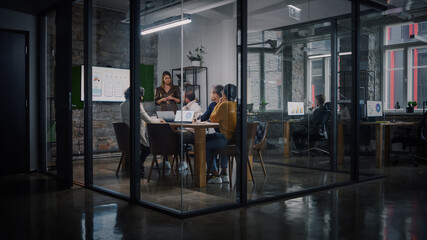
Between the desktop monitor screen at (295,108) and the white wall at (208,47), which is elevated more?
the white wall at (208,47)

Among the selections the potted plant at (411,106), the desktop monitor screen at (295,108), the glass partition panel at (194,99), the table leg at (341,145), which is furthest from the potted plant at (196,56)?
the potted plant at (411,106)

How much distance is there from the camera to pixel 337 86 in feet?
19.9

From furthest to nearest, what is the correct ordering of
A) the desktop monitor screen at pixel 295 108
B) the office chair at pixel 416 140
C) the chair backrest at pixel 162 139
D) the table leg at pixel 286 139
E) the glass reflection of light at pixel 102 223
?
1. the office chair at pixel 416 140
2. the desktop monitor screen at pixel 295 108
3. the table leg at pixel 286 139
4. the chair backrest at pixel 162 139
5. the glass reflection of light at pixel 102 223

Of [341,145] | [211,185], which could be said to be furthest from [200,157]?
[341,145]

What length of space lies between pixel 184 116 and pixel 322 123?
2.68 meters

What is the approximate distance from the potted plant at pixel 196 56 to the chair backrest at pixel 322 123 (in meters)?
2.38

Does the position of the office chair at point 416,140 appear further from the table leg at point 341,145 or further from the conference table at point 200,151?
the conference table at point 200,151

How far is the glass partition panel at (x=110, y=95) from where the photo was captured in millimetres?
4836

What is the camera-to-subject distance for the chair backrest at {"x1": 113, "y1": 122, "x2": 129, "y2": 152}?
15.8ft

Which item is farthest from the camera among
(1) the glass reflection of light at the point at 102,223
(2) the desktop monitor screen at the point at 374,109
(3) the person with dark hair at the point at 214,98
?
(2) the desktop monitor screen at the point at 374,109

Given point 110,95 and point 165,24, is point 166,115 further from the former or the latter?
point 110,95

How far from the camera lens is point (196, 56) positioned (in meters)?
3.91

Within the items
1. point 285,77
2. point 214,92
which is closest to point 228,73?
point 214,92

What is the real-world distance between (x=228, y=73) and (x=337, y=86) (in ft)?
8.26
